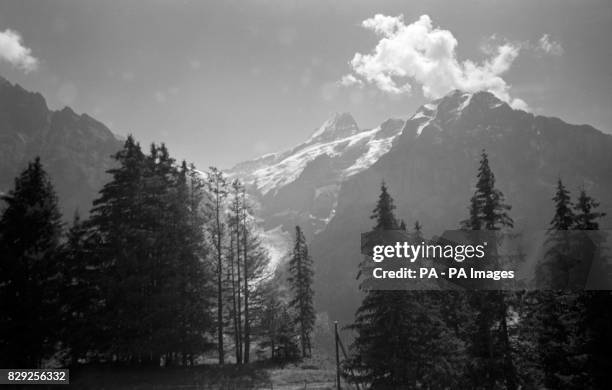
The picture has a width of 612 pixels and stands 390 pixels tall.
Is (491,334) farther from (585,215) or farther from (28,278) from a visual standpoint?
(28,278)

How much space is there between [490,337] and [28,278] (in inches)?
940

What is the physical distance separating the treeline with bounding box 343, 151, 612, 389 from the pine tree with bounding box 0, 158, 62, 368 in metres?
15.8

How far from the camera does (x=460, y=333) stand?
23.5m

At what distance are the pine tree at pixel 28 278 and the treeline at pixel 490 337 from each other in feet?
52.0

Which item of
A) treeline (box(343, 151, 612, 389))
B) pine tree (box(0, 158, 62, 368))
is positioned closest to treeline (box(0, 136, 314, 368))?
pine tree (box(0, 158, 62, 368))

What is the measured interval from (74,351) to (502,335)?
23.2 metres

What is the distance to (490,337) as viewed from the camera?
70.3 feet

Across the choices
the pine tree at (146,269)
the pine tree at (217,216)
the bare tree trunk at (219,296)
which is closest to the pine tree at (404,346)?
the pine tree at (146,269)

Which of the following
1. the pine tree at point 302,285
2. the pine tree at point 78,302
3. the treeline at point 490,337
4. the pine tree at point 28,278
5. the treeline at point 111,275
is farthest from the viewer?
the pine tree at point 302,285

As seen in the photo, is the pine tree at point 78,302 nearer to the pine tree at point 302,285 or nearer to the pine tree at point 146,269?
the pine tree at point 146,269

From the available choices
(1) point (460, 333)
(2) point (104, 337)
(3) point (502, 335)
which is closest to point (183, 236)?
(2) point (104, 337)

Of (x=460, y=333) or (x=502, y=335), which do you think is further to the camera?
(x=460, y=333)

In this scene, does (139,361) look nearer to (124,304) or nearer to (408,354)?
(124,304)

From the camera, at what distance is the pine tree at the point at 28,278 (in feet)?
70.5
